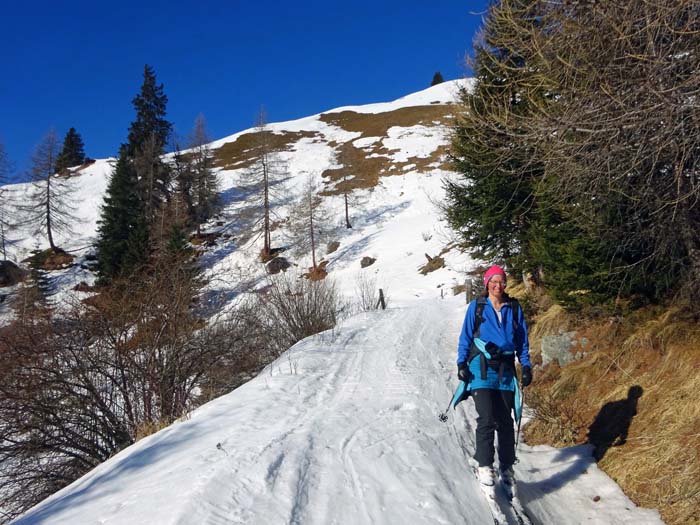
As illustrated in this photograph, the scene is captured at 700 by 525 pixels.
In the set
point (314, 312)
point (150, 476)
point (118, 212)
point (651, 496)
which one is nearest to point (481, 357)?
point (651, 496)

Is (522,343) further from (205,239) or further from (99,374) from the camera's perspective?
(205,239)

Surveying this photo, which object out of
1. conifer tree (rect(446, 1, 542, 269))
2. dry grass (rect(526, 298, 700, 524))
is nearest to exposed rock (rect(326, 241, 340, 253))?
conifer tree (rect(446, 1, 542, 269))

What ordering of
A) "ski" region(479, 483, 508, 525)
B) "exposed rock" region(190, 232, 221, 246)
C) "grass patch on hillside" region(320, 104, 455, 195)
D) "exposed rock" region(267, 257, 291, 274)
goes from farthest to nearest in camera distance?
"grass patch on hillside" region(320, 104, 455, 195)
"exposed rock" region(190, 232, 221, 246)
"exposed rock" region(267, 257, 291, 274)
"ski" region(479, 483, 508, 525)

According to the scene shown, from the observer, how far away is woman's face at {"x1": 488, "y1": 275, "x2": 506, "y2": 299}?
404 centimetres

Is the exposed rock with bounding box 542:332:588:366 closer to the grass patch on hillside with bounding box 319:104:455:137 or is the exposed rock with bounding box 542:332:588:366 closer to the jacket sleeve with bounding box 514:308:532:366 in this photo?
the jacket sleeve with bounding box 514:308:532:366

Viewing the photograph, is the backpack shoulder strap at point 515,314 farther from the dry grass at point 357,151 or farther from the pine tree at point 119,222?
the dry grass at point 357,151

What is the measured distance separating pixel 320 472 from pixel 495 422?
160cm

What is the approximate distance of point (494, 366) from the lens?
3.97 meters

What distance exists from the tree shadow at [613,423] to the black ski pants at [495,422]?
4.74ft

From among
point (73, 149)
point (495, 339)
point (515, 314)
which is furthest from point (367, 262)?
point (73, 149)

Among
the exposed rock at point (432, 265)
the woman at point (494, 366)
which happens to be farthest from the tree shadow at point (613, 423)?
the exposed rock at point (432, 265)

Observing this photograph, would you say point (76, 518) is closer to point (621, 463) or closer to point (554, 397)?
point (621, 463)

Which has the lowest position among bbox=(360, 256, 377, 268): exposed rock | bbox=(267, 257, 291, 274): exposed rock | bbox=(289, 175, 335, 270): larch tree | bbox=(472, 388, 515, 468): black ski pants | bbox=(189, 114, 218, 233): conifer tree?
bbox=(472, 388, 515, 468): black ski pants

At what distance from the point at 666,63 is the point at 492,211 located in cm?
677
